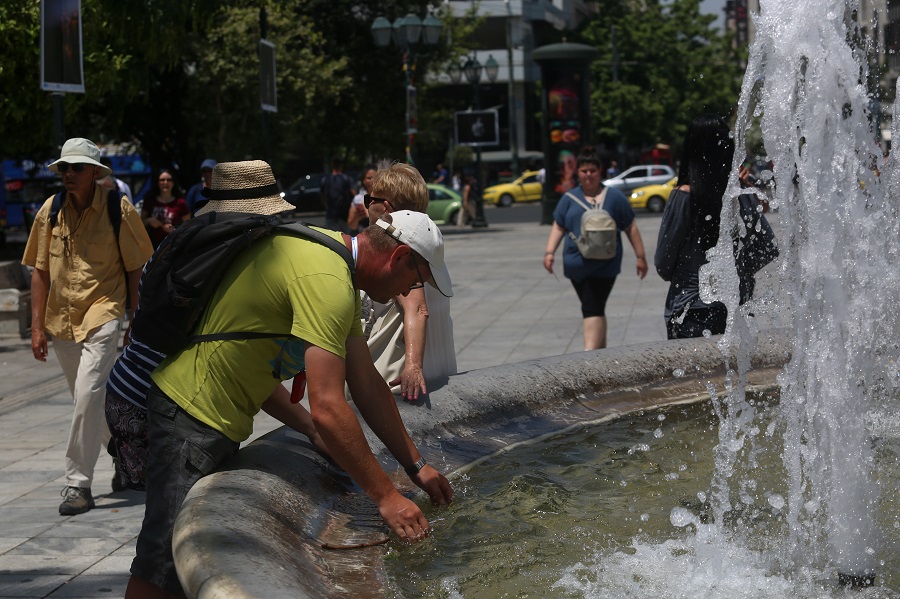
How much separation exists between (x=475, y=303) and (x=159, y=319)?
11.3m

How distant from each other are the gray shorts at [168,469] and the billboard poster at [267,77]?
10598 millimetres

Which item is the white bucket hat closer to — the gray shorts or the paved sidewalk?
the paved sidewalk

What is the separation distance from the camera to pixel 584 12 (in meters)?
89.8

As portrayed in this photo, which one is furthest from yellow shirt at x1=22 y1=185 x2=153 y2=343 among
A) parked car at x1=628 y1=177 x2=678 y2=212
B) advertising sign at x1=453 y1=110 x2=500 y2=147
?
parked car at x1=628 y1=177 x2=678 y2=212

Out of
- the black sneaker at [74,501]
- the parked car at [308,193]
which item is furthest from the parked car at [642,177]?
the black sneaker at [74,501]

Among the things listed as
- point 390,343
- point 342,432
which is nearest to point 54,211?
point 390,343

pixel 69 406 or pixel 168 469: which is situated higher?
pixel 168 469

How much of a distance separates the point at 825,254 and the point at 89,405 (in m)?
3.50

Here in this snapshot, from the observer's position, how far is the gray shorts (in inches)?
141

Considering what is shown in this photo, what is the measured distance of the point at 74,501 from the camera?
6.07 m

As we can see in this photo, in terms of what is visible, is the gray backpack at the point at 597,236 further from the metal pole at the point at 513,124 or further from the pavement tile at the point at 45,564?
the metal pole at the point at 513,124

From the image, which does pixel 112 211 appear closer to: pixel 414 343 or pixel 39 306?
pixel 39 306

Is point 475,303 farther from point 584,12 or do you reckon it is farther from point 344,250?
point 584,12

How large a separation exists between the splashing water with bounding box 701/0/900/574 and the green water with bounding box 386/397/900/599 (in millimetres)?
123
